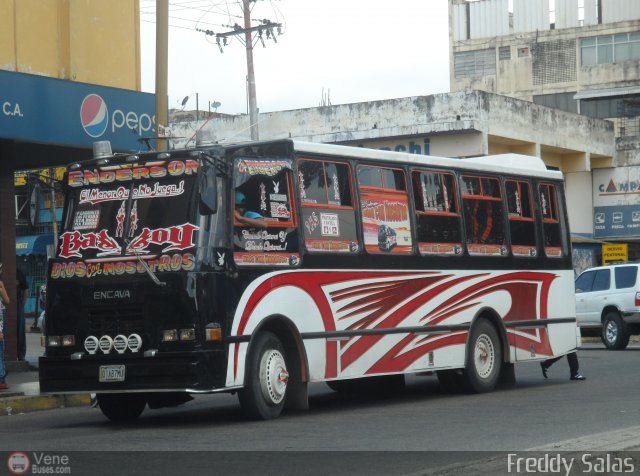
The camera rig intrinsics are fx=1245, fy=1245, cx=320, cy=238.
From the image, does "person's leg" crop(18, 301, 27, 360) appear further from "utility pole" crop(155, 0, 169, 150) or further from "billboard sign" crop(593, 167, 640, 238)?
"billboard sign" crop(593, 167, 640, 238)

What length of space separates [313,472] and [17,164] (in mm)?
14051

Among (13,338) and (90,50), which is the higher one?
→ (90,50)

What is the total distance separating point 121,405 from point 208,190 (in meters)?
2.79

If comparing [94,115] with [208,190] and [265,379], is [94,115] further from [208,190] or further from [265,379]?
[265,379]

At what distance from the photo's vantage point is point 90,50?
781 inches

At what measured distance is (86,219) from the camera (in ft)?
43.9

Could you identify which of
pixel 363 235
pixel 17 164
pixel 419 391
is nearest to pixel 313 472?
pixel 363 235

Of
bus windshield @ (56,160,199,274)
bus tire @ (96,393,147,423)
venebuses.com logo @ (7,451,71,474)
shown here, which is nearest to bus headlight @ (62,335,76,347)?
bus windshield @ (56,160,199,274)

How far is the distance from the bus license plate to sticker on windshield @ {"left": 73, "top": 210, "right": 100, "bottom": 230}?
5.07ft

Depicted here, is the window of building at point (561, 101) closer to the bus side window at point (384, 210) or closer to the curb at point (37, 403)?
the bus side window at point (384, 210)

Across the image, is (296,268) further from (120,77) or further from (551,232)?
(120,77)

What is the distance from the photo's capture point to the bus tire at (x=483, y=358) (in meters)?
16.3

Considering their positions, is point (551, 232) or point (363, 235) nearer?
point (363, 235)

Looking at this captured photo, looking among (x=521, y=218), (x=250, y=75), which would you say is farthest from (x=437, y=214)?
(x=250, y=75)
